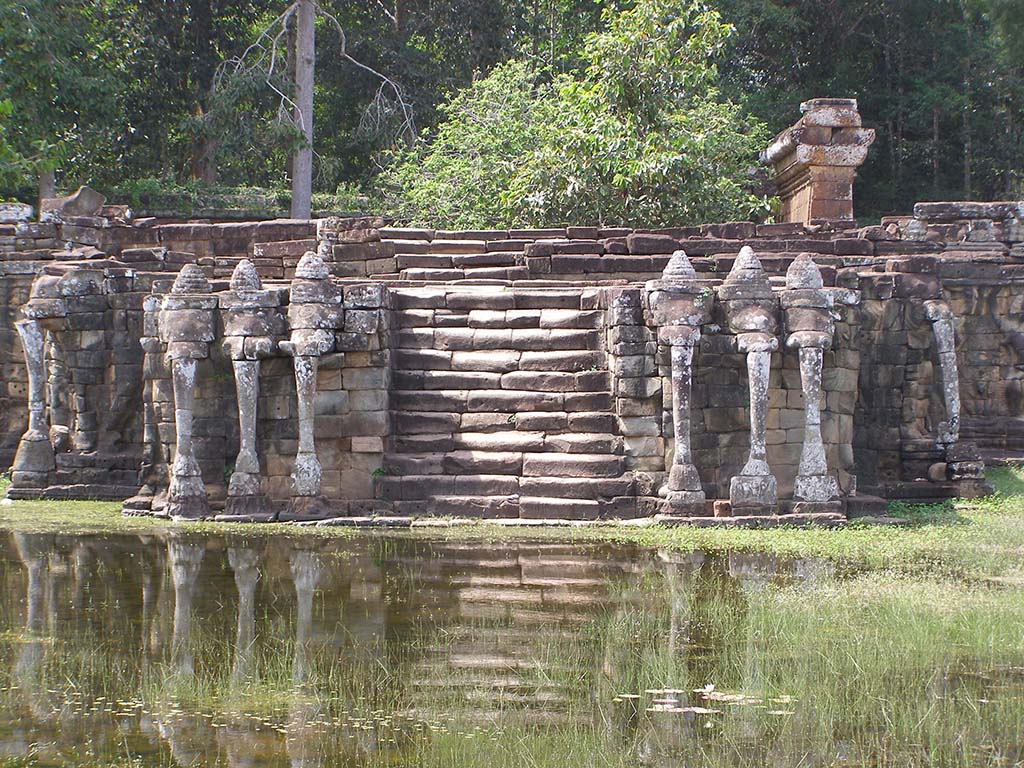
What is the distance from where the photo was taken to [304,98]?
25.8m

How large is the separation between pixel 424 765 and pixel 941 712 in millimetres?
2553

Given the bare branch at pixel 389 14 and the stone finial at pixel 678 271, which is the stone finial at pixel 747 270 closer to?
the stone finial at pixel 678 271

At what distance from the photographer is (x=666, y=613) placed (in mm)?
8773

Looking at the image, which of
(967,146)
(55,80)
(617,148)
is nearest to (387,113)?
(55,80)

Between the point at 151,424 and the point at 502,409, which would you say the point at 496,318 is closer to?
the point at 502,409

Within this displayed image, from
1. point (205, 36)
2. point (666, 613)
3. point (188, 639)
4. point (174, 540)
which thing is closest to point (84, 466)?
point (174, 540)

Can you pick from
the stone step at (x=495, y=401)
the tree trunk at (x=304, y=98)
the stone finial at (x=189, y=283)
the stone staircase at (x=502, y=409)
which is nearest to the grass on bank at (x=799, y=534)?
the stone staircase at (x=502, y=409)

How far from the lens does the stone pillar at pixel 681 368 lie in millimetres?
12477

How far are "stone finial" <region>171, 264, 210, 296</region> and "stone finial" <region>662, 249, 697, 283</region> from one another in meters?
4.59

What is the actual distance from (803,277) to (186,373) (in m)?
6.10

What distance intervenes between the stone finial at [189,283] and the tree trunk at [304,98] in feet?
38.3

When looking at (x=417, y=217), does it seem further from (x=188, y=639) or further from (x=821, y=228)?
(x=188, y=639)

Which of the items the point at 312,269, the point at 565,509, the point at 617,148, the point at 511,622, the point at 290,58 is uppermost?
the point at 290,58

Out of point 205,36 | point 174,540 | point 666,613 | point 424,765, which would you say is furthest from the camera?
point 205,36
